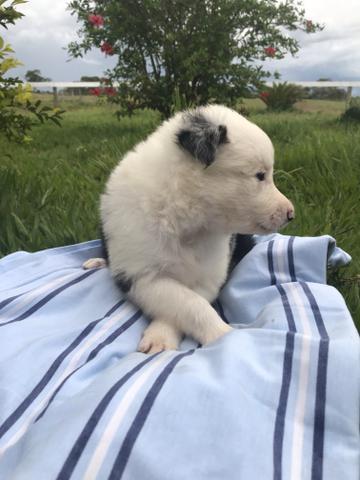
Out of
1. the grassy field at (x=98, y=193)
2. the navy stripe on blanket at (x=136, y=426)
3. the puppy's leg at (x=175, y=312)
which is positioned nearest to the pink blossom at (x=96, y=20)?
the grassy field at (x=98, y=193)

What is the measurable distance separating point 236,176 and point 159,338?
2.20 ft

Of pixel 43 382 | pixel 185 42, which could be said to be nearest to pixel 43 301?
pixel 43 382

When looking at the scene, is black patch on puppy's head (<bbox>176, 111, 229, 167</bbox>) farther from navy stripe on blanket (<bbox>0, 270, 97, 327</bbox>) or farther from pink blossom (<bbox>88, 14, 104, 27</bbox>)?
pink blossom (<bbox>88, 14, 104, 27</bbox>)

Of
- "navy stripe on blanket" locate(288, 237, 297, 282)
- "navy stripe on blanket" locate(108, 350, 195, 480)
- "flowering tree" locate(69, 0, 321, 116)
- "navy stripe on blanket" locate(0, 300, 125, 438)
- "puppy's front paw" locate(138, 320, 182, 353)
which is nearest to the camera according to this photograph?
"navy stripe on blanket" locate(108, 350, 195, 480)

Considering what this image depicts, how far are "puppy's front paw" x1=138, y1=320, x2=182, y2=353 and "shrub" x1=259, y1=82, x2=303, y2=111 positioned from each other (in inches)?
459

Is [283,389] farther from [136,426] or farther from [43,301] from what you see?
[43,301]

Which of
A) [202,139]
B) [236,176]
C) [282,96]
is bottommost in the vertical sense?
[282,96]

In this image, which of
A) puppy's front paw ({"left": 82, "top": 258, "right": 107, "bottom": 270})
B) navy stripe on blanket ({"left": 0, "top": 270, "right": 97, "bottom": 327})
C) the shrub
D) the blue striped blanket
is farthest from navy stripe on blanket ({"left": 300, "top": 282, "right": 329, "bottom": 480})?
the shrub

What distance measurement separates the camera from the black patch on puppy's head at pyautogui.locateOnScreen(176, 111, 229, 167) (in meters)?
1.80

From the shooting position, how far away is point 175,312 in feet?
5.91

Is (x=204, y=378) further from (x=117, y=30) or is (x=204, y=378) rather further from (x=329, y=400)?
(x=117, y=30)

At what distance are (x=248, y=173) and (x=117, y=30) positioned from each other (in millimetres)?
4899

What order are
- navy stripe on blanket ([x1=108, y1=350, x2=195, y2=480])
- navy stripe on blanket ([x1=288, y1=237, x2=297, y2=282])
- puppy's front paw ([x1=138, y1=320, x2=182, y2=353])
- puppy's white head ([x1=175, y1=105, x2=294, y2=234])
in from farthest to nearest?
navy stripe on blanket ([x1=288, y1=237, x2=297, y2=282])
puppy's white head ([x1=175, y1=105, x2=294, y2=234])
puppy's front paw ([x1=138, y1=320, x2=182, y2=353])
navy stripe on blanket ([x1=108, y1=350, x2=195, y2=480])

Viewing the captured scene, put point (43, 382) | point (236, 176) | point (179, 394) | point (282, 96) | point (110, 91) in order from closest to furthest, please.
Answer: point (179, 394)
point (43, 382)
point (236, 176)
point (110, 91)
point (282, 96)
